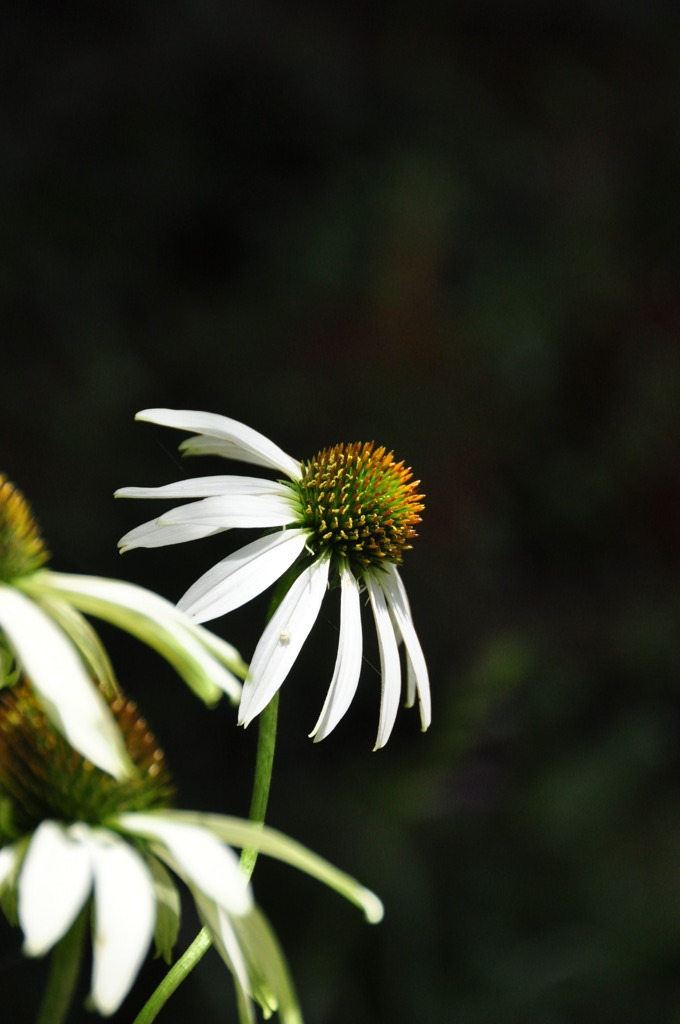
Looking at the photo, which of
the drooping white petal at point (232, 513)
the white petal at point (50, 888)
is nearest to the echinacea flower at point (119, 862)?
the white petal at point (50, 888)

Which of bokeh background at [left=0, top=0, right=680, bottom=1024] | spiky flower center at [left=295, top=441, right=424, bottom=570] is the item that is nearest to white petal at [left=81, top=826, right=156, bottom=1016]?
spiky flower center at [left=295, top=441, right=424, bottom=570]

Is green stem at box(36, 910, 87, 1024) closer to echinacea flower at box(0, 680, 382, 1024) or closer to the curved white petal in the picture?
echinacea flower at box(0, 680, 382, 1024)

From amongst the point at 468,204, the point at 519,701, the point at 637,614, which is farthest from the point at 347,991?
the point at 468,204

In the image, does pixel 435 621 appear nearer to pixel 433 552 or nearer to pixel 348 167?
pixel 433 552

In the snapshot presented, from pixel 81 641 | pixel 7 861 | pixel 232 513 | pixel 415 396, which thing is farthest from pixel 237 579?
pixel 415 396

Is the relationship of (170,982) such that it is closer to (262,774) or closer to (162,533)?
(262,774)

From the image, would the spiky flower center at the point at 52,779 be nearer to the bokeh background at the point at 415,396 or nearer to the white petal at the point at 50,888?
the white petal at the point at 50,888
